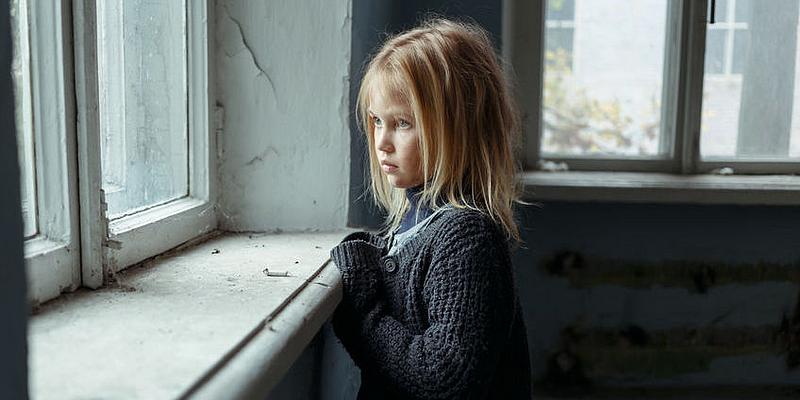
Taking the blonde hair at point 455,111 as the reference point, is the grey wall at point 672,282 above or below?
below

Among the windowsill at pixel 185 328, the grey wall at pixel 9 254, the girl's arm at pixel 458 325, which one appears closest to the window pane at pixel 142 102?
the windowsill at pixel 185 328

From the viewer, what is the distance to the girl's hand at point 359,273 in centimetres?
96

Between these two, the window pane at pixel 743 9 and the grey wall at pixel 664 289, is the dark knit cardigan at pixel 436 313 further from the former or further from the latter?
the window pane at pixel 743 9

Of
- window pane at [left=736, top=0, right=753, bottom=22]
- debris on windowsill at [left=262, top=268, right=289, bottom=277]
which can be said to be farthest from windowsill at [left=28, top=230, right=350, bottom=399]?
window pane at [left=736, top=0, right=753, bottom=22]

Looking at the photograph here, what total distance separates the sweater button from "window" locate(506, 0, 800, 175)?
108 cm

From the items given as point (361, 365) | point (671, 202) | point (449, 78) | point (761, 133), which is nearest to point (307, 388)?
point (361, 365)

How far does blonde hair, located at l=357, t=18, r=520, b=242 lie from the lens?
0.93 m

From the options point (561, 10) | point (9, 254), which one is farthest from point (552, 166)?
point (9, 254)

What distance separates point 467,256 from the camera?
87cm

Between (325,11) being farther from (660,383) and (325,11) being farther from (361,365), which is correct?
(660,383)

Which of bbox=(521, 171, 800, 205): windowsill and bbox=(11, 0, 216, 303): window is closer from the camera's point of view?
bbox=(11, 0, 216, 303): window

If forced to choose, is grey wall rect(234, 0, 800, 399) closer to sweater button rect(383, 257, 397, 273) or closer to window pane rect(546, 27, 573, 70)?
window pane rect(546, 27, 573, 70)

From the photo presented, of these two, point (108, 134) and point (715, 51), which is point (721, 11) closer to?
point (715, 51)

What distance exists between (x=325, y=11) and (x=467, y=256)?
51 centimetres
